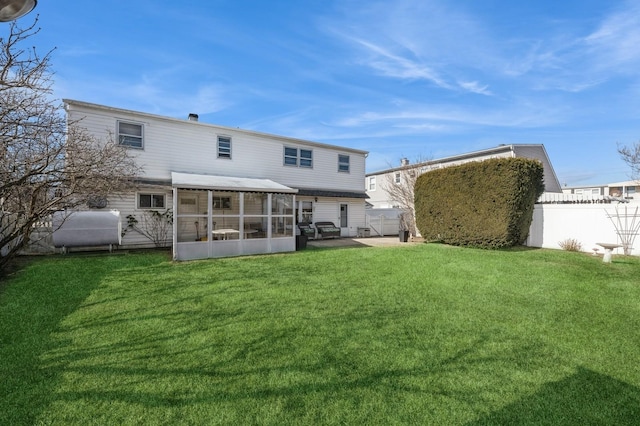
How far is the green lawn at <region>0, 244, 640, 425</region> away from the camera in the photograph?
2857 millimetres

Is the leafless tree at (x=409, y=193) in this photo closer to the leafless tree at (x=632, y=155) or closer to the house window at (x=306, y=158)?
the house window at (x=306, y=158)

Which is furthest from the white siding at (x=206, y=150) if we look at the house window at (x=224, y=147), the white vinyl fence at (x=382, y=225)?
the white vinyl fence at (x=382, y=225)

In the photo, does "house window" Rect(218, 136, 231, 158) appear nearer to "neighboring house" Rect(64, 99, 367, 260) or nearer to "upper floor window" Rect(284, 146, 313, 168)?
"neighboring house" Rect(64, 99, 367, 260)

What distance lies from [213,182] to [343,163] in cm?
972

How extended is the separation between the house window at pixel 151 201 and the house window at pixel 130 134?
228 cm

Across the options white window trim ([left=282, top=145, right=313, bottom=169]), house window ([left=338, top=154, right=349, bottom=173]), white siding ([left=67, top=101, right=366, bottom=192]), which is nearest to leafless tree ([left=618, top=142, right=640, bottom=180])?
house window ([left=338, top=154, right=349, bottom=173])

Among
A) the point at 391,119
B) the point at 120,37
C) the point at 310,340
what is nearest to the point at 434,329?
the point at 310,340

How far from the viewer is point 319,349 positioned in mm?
4055

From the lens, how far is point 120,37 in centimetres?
867

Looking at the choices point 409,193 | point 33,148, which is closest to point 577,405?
point 33,148

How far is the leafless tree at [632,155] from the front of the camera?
18.7 m

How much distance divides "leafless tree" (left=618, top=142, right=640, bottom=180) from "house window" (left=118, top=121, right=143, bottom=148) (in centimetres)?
2811

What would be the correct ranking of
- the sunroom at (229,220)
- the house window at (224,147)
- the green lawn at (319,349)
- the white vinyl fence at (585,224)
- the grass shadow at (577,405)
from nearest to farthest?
the grass shadow at (577,405), the green lawn at (319,349), the white vinyl fence at (585,224), the sunroom at (229,220), the house window at (224,147)

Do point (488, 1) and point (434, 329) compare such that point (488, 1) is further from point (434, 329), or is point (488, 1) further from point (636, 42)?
point (434, 329)
